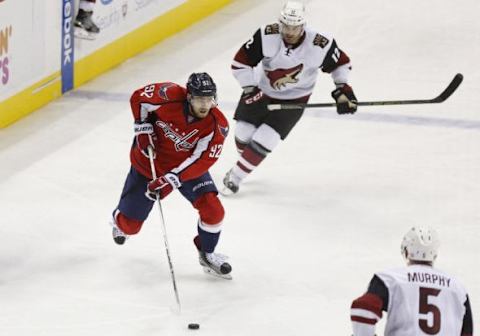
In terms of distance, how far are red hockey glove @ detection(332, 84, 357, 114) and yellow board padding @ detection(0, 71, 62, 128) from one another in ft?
7.60

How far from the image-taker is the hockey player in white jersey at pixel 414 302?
159 inches

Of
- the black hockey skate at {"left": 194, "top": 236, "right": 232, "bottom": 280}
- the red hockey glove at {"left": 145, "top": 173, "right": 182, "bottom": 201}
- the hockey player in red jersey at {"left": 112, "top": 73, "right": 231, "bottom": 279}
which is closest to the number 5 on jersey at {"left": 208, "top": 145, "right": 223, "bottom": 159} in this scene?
the hockey player in red jersey at {"left": 112, "top": 73, "right": 231, "bottom": 279}

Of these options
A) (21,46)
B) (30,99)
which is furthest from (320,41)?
(30,99)

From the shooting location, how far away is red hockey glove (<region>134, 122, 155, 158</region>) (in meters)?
5.73

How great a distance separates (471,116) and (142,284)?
3.51 m

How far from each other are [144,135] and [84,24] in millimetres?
2985

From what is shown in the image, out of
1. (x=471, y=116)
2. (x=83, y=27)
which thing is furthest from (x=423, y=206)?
(x=83, y=27)

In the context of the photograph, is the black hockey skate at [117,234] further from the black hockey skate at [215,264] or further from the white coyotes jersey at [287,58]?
the white coyotes jersey at [287,58]

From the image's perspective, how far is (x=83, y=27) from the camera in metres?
8.58

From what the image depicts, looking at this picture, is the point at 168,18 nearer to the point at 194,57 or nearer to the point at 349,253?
the point at 194,57

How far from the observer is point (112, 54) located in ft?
30.4

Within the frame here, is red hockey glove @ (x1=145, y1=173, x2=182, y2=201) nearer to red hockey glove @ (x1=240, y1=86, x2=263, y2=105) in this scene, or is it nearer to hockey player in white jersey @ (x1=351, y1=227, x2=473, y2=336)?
red hockey glove @ (x1=240, y1=86, x2=263, y2=105)

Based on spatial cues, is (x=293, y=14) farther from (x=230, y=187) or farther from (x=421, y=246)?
(x=421, y=246)

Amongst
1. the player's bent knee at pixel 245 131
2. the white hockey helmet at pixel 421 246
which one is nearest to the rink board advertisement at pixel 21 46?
the player's bent knee at pixel 245 131
